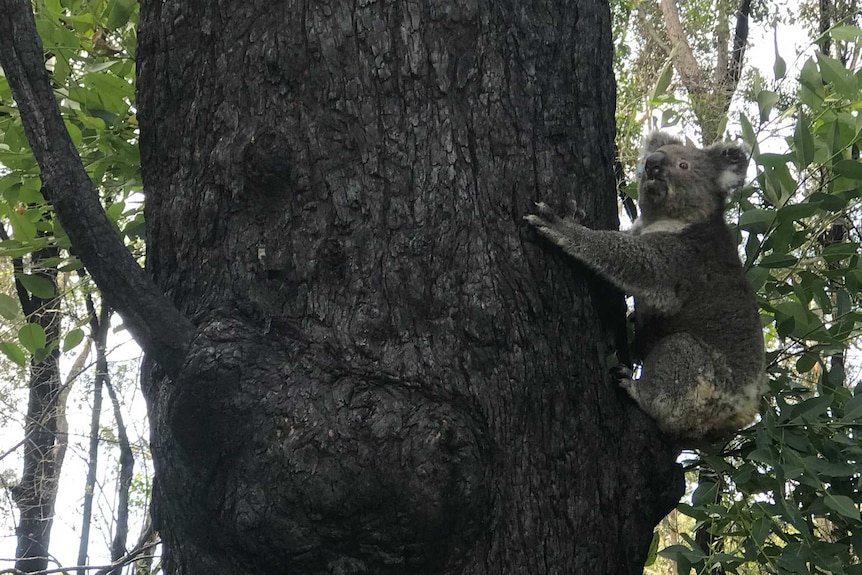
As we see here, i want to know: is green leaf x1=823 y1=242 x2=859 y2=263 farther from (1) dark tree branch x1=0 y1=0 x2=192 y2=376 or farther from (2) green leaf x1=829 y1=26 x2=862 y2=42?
(1) dark tree branch x1=0 y1=0 x2=192 y2=376

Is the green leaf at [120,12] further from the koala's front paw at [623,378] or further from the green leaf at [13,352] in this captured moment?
the koala's front paw at [623,378]

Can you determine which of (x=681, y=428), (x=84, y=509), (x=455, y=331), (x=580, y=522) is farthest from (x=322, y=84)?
(x=84, y=509)

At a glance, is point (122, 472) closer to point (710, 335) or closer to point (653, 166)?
point (653, 166)

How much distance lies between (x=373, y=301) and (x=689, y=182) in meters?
2.27

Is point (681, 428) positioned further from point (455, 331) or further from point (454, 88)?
point (454, 88)

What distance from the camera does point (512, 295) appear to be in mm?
1733

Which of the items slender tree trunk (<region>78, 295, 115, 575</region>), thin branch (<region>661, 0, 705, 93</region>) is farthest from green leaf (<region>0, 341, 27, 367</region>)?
thin branch (<region>661, 0, 705, 93</region>)

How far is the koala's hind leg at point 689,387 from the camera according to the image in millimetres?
2537

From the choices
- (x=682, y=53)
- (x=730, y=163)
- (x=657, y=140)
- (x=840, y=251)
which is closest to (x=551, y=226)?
(x=840, y=251)

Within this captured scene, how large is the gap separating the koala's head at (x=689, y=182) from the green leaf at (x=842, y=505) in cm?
153

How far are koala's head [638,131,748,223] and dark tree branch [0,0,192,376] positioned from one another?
94.6 inches

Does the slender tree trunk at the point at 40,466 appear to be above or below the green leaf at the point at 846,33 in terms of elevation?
above

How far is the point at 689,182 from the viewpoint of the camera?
3508 mm

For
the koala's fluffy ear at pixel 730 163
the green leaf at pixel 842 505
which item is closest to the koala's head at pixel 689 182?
the koala's fluffy ear at pixel 730 163
